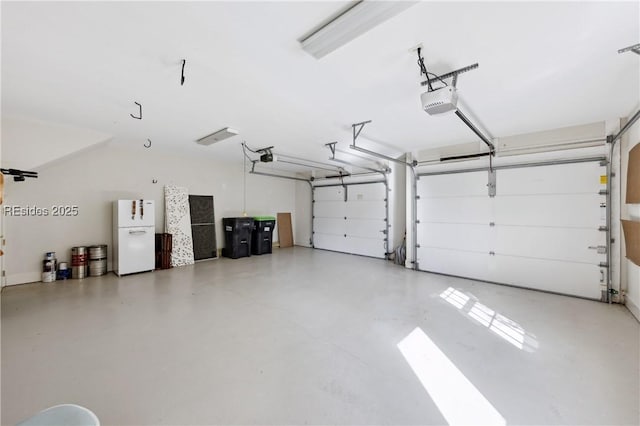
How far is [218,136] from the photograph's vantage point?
4.19 metres

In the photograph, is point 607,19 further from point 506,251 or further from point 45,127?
point 45,127

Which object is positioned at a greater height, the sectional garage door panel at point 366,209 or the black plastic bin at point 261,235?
the sectional garage door panel at point 366,209

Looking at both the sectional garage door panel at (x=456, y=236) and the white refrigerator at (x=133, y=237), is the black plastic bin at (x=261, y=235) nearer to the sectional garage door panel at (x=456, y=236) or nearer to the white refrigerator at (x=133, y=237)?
the white refrigerator at (x=133, y=237)

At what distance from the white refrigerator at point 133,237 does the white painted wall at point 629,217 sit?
738 cm

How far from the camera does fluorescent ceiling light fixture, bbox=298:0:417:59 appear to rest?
1456mm

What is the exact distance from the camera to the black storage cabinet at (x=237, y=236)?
6430 millimetres

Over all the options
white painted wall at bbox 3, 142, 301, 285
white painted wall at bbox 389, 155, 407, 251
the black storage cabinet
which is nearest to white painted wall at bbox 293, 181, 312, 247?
the black storage cabinet

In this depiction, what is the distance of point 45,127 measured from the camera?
3613 millimetres

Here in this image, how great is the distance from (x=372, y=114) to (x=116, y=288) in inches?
184

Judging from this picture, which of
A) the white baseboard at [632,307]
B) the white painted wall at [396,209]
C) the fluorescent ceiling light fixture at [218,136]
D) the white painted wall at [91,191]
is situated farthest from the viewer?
the white painted wall at [396,209]

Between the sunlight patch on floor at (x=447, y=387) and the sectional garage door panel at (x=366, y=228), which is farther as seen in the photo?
the sectional garage door panel at (x=366, y=228)

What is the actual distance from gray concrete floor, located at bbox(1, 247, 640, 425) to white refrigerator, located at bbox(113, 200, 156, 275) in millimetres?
808

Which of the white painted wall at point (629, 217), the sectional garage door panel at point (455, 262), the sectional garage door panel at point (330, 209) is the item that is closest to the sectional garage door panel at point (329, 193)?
the sectional garage door panel at point (330, 209)

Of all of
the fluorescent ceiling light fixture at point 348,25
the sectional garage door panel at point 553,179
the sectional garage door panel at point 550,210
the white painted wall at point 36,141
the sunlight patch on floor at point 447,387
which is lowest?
the sunlight patch on floor at point 447,387
